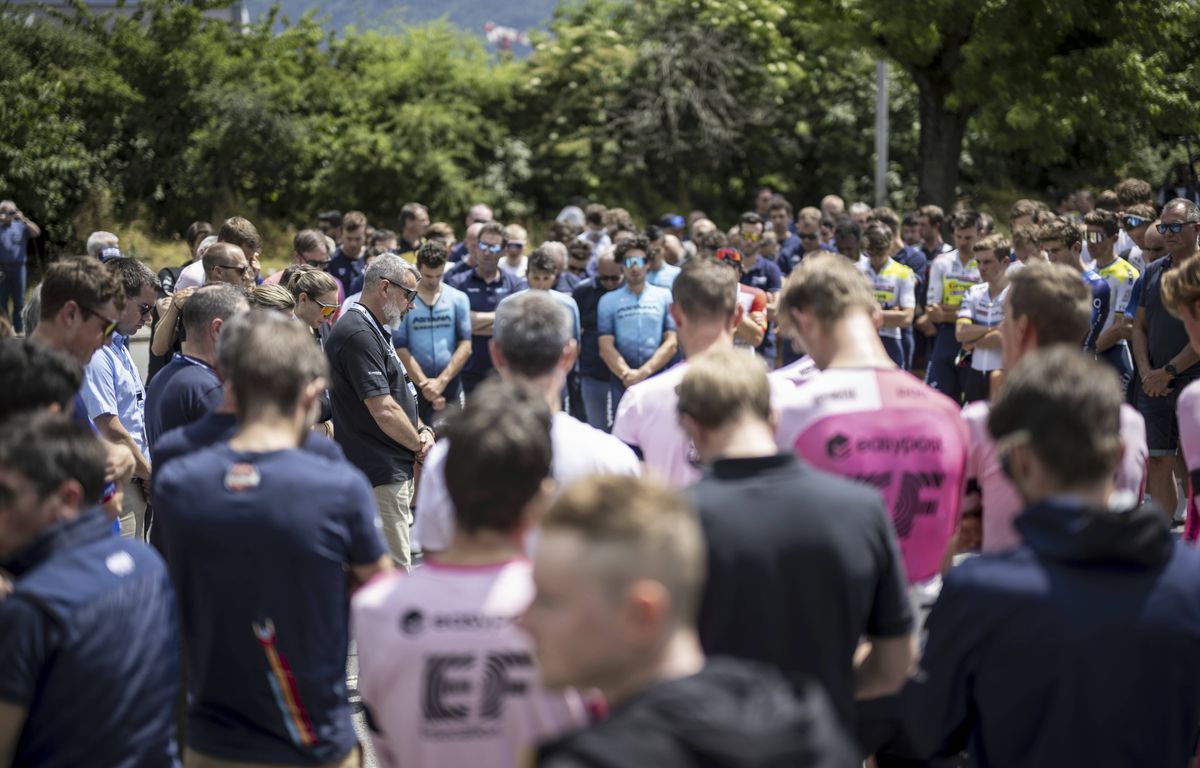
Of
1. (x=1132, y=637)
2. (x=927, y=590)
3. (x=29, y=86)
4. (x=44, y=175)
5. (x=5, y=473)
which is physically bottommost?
(x=927, y=590)

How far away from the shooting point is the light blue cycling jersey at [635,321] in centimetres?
1007

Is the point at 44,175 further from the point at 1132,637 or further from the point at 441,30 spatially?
the point at 1132,637

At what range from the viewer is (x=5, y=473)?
2.93m

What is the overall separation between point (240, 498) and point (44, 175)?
24206 mm

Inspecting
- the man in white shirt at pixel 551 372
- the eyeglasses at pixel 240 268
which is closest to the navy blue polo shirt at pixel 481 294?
the eyeglasses at pixel 240 268

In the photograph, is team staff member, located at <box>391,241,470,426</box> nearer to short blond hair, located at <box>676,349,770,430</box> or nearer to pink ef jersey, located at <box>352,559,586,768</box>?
short blond hair, located at <box>676,349,770,430</box>

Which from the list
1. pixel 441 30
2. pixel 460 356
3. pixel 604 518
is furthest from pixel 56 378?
pixel 441 30

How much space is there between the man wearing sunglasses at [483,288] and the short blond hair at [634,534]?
27.3 feet

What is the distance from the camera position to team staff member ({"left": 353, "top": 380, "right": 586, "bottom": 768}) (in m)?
2.64

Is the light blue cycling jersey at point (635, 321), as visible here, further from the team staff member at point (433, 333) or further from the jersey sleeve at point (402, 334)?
the jersey sleeve at point (402, 334)

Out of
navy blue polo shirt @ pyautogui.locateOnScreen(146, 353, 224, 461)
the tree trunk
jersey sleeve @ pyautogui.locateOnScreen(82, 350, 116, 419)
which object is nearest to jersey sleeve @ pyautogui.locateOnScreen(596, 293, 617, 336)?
jersey sleeve @ pyautogui.locateOnScreen(82, 350, 116, 419)

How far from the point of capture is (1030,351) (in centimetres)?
397

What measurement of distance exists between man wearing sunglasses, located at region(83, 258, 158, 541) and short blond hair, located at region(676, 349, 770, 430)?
2.73 meters

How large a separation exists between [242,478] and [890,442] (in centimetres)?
183
